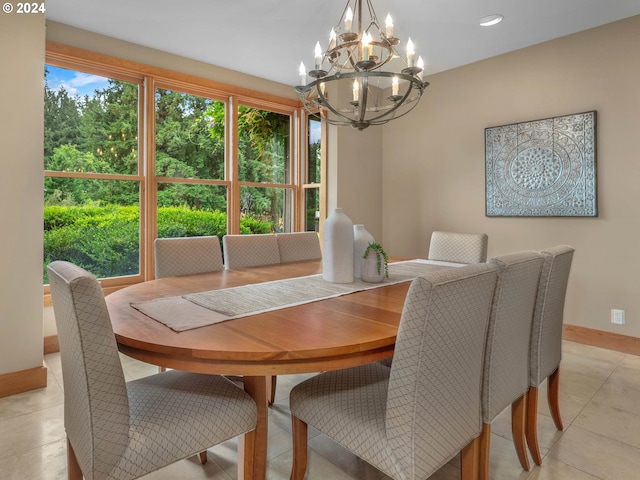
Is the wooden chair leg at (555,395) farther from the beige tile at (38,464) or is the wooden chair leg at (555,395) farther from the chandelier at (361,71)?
the beige tile at (38,464)

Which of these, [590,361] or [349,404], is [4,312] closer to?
→ [349,404]

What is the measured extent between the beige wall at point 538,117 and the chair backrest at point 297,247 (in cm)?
171

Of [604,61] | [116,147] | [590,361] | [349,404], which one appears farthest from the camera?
[116,147]

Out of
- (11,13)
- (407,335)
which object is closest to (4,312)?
(11,13)

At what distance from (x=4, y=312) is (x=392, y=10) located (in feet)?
10.8

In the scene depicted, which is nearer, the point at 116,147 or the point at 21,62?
the point at 21,62

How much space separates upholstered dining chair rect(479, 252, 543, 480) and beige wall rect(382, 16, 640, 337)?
2108 mm

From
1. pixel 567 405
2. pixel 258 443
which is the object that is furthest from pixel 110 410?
pixel 567 405

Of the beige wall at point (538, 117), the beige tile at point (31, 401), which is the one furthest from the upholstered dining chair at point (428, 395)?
the beige wall at point (538, 117)

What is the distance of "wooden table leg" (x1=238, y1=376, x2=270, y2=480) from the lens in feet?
4.29

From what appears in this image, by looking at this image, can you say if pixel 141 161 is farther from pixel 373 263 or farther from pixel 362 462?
pixel 362 462

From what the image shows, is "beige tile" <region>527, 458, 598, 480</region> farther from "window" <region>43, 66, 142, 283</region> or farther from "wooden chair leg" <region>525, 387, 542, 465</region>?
"window" <region>43, 66, 142, 283</region>

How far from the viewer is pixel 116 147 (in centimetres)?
343

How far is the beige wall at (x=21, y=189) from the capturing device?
231 centimetres
